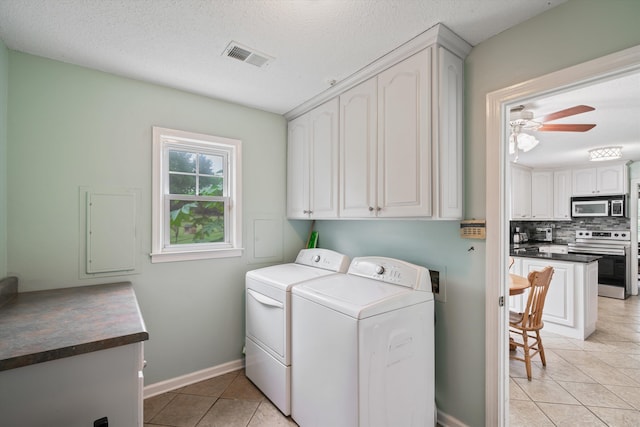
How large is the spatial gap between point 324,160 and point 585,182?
5.70 m

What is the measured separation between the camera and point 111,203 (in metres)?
2.08

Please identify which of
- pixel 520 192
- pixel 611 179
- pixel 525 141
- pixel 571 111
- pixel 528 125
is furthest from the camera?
pixel 520 192

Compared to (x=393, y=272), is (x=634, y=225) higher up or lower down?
higher up

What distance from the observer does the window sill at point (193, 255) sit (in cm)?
225

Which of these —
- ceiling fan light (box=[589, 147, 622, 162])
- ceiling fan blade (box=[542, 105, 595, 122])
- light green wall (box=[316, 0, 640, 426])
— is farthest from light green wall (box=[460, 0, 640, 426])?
ceiling fan light (box=[589, 147, 622, 162])

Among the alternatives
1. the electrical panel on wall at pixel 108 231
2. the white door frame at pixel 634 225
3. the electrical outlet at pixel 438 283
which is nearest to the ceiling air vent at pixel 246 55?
the electrical panel on wall at pixel 108 231

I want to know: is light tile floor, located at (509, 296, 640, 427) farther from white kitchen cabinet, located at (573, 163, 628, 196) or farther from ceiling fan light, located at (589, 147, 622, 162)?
white kitchen cabinet, located at (573, 163, 628, 196)

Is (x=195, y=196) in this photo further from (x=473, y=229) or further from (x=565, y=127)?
(x=565, y=127)

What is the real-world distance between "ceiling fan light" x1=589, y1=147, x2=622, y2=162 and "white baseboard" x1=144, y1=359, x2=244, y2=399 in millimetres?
5187

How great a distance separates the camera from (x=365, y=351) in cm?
146

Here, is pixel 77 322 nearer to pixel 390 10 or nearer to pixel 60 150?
pixel 60 150

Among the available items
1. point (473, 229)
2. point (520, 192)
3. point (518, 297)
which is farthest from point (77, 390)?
point (520, 192)

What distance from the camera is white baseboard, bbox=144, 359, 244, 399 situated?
87.3 inches

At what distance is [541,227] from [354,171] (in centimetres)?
611
